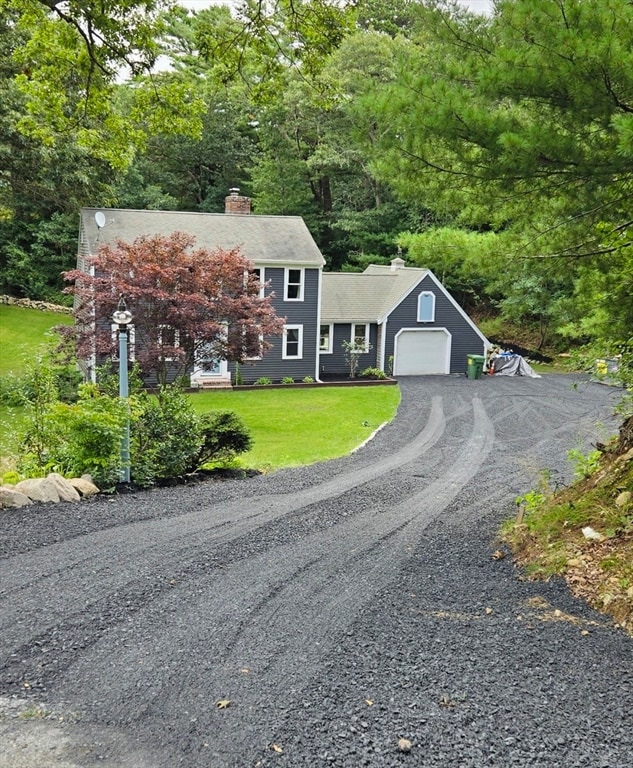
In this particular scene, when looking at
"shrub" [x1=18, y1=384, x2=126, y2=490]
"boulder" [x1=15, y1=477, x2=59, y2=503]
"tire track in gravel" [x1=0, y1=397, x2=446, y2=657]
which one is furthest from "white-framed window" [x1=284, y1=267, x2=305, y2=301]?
"boulder" [x1=15, y1=477, x2=59, y2=503]

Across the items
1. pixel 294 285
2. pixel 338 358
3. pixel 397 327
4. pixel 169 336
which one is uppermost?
pixel 294 285

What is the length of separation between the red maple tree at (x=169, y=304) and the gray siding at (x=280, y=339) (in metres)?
7.07

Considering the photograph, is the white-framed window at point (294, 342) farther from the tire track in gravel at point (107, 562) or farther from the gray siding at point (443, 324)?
the tire track in gravel at point (107, 562)

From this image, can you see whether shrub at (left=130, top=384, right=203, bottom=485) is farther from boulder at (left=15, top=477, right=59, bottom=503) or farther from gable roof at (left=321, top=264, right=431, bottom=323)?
gable roof at (left=321, top=264, right=431, bottom=323)

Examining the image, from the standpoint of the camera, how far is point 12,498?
22.1ft

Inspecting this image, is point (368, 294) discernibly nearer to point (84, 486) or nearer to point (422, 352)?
point (422, 352)

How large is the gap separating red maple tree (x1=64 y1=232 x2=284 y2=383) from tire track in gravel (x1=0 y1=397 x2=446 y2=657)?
23.1 ft

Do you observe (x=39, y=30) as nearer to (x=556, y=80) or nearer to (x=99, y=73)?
(x=99, y=73)

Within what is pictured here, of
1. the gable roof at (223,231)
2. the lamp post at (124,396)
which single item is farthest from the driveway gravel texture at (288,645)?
the gable roof at (223,231)

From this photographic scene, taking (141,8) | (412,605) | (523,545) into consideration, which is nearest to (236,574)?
(412,605)

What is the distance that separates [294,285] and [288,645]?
19.2m

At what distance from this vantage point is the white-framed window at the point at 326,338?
78.5 feet

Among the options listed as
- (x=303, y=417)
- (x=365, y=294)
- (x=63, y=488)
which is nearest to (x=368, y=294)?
(x=365, y=294)

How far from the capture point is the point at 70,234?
29219 millimetres
